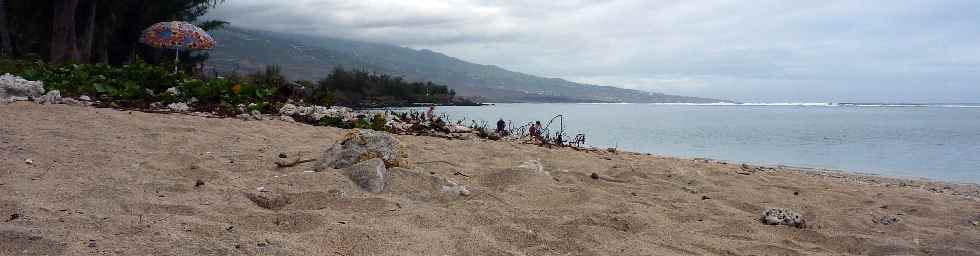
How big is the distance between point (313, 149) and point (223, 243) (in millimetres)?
2523

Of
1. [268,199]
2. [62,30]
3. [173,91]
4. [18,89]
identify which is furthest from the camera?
[62,30]

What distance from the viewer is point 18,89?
594 cm

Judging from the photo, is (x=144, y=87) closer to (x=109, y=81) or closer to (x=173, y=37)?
(x=109, y=81)

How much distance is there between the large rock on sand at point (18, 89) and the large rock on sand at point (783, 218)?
635cm

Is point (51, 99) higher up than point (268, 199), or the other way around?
point (51, 99)

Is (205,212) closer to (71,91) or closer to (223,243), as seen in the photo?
(223,243)

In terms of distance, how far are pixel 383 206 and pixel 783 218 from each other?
2.30 m

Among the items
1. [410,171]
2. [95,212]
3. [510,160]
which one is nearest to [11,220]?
[95,212]

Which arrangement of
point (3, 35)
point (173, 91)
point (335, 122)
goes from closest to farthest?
point (335, 122)
point (173, 91)
point (3, 35)

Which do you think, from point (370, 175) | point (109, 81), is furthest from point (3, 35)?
point (370, 175)

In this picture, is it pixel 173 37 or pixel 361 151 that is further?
pixel 173 37

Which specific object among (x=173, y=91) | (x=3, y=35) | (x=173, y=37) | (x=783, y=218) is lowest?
(x=783, y=218)

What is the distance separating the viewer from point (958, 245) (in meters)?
3.42

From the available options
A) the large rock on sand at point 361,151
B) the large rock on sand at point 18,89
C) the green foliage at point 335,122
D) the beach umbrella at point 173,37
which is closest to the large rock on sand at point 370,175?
the large rock on sand at point 361,151
